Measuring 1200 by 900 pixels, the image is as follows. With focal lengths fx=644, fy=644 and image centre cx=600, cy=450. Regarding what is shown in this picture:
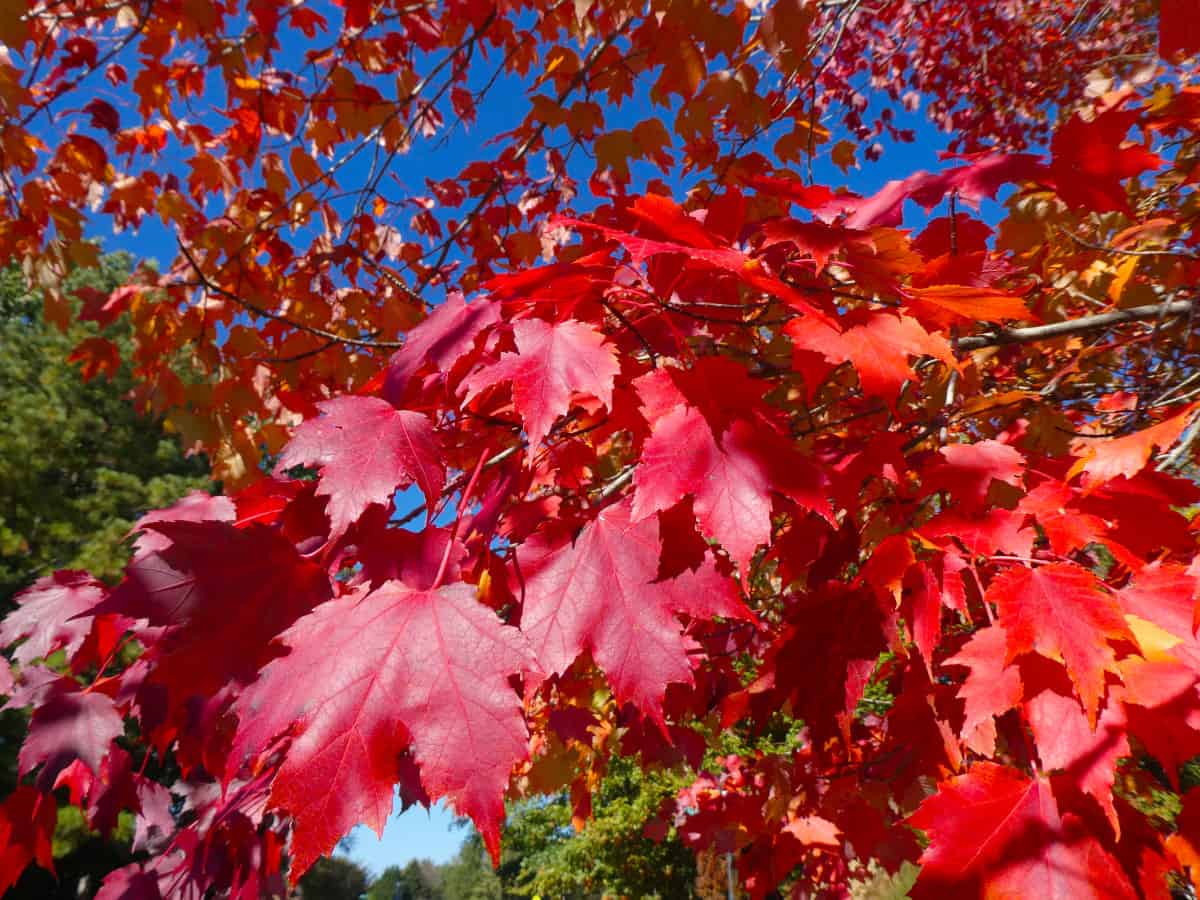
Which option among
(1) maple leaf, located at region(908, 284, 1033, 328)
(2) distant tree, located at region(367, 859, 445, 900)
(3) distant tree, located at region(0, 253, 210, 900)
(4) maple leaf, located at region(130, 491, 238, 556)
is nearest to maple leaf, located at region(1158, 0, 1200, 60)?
(1) maple leaf, located at region(908, 284, 1033, 328)

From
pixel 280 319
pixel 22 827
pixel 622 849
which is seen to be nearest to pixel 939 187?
pixel 280 319

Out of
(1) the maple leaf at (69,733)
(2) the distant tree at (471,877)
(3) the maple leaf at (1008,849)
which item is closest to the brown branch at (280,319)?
(1) the maple leaf at (69,733)

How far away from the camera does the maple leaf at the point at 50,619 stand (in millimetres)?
1809

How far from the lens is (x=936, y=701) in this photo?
1.68 meters

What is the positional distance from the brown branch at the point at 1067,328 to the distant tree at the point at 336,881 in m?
21.6

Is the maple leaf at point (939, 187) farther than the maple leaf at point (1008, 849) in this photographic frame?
Yes

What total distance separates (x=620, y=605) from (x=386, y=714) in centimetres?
40

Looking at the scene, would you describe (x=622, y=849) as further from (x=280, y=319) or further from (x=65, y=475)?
(x=65, y=475)

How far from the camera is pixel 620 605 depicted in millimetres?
1087

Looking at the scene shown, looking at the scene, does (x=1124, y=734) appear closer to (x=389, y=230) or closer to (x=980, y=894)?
(x=980, y=894)

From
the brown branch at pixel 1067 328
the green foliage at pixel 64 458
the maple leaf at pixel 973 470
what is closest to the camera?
the maple leaf at pixel 973 470

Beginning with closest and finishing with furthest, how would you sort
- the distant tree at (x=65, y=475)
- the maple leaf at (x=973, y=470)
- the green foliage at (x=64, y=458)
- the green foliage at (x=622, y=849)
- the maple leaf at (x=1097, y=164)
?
the maple leaf at (x=1097, y=164)
the maple leaf at (x=973, y=470)
the green foliage at (x=622, y=849)
the distant tree at (x=65, y=475)
the green foliage at (x=64, y=458)

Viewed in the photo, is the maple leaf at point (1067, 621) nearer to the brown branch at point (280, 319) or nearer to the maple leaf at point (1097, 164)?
the maple leaf at point (1097, 164)

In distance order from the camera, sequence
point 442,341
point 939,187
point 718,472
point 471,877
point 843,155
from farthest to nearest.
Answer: point 471,877 < point 843,155 < point 939,187 < point 442,341 < point 718,472
